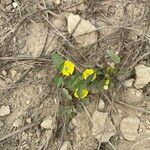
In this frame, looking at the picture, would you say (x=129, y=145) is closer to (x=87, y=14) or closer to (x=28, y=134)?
(x=28, y=134)

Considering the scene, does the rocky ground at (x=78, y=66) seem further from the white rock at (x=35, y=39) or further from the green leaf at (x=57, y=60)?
the green leaf at (x=57, y=60)

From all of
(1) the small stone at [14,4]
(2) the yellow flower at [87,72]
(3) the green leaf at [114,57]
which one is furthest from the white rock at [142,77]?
(1) the small stone at [14,4]

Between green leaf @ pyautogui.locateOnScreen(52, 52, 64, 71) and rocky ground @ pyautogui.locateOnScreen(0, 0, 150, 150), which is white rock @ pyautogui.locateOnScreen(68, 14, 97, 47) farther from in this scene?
green leaf @ pyautogui.locateOnScreen(52, 52, 64, 71)

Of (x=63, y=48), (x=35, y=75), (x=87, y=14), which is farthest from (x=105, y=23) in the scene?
(x=35, y=75)

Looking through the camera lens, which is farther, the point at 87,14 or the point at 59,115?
the point at 87,14

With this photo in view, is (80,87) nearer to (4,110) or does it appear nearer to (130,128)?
(130,128)

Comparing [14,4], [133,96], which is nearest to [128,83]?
[133,96]
